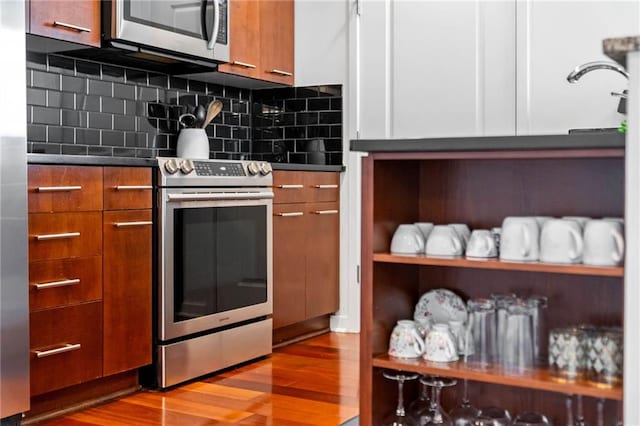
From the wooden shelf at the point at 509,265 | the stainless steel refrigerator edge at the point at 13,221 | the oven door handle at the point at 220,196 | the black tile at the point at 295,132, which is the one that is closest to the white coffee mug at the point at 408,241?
the wooden shelf at the point at 509,265

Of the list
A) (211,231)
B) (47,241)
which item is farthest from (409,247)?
(211,231)

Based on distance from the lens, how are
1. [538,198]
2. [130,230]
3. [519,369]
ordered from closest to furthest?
[519,369] < [538,198] < [130,230]

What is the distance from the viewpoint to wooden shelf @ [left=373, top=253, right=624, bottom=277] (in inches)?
67.3

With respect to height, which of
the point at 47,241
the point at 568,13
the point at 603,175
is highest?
the point at 568,13

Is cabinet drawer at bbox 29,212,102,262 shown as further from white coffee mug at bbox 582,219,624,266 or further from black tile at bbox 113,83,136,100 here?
white coffee mug at bbox 582,219,624,266

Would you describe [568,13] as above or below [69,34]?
above

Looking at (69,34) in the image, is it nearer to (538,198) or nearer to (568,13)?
(538,198)

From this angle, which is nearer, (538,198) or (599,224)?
(599,224)

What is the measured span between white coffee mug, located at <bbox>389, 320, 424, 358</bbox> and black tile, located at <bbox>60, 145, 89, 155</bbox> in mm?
2235

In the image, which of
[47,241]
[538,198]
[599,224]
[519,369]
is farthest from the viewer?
[47,241]

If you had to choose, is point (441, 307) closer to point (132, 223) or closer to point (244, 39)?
point (132, 223)

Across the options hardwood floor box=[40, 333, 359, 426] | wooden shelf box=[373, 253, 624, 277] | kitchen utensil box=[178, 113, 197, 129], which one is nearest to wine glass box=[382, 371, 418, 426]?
wooden shelf box=[373, 253, 624, 277]

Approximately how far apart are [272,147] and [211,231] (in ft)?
4.99

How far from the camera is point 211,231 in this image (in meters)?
3.57
